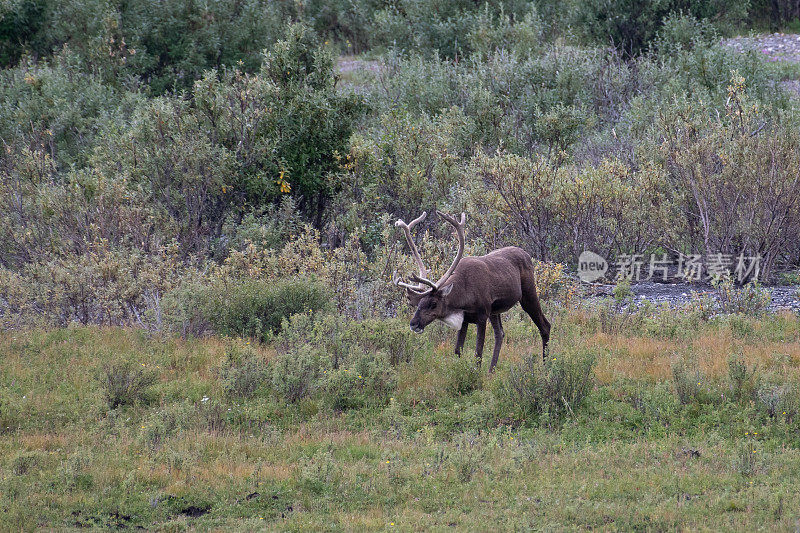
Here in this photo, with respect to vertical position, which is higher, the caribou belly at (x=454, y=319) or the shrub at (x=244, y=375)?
the caribou belly at (x=454, y=319)

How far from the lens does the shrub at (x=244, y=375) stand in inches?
392

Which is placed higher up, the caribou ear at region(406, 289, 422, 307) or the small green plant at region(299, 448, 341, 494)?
the caribou ear at region(406, 289, 422, 307)

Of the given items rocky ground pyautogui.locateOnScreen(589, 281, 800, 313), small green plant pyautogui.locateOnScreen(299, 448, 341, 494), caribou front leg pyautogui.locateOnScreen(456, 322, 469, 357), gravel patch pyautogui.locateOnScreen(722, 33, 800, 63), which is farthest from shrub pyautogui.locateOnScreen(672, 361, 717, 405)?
gravel patch pyautogui.locateOnScreen(722, 33, 800, 63)

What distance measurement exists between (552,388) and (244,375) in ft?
12.3

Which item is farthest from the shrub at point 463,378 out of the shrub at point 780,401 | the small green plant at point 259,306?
the small green plant at point 259,306

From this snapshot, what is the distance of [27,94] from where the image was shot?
27.8 m

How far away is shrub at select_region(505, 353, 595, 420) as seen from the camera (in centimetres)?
911

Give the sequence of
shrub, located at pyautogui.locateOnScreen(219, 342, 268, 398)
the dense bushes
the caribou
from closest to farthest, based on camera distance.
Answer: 1. the caribou
2. shrub, located at pyautogui.locateOnScreen(219, 342, 268, 398)
3. the dense bushes

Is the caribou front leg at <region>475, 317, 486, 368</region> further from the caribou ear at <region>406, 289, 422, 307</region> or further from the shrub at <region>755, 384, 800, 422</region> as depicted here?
the shrub at <region>755, 384, 800, 422</region>

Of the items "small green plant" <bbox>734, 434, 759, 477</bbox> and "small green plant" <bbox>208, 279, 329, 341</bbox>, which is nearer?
"small green plant" <bbox>734, 434, 759, 477</bbox>

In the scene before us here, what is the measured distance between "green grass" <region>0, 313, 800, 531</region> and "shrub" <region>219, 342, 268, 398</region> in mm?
184

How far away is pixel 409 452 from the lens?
816 cm

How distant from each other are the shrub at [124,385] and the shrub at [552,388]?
4.48 metres

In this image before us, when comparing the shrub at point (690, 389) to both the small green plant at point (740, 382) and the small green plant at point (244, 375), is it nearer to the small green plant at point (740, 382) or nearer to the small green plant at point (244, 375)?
the small green plant at point (740, 382)
